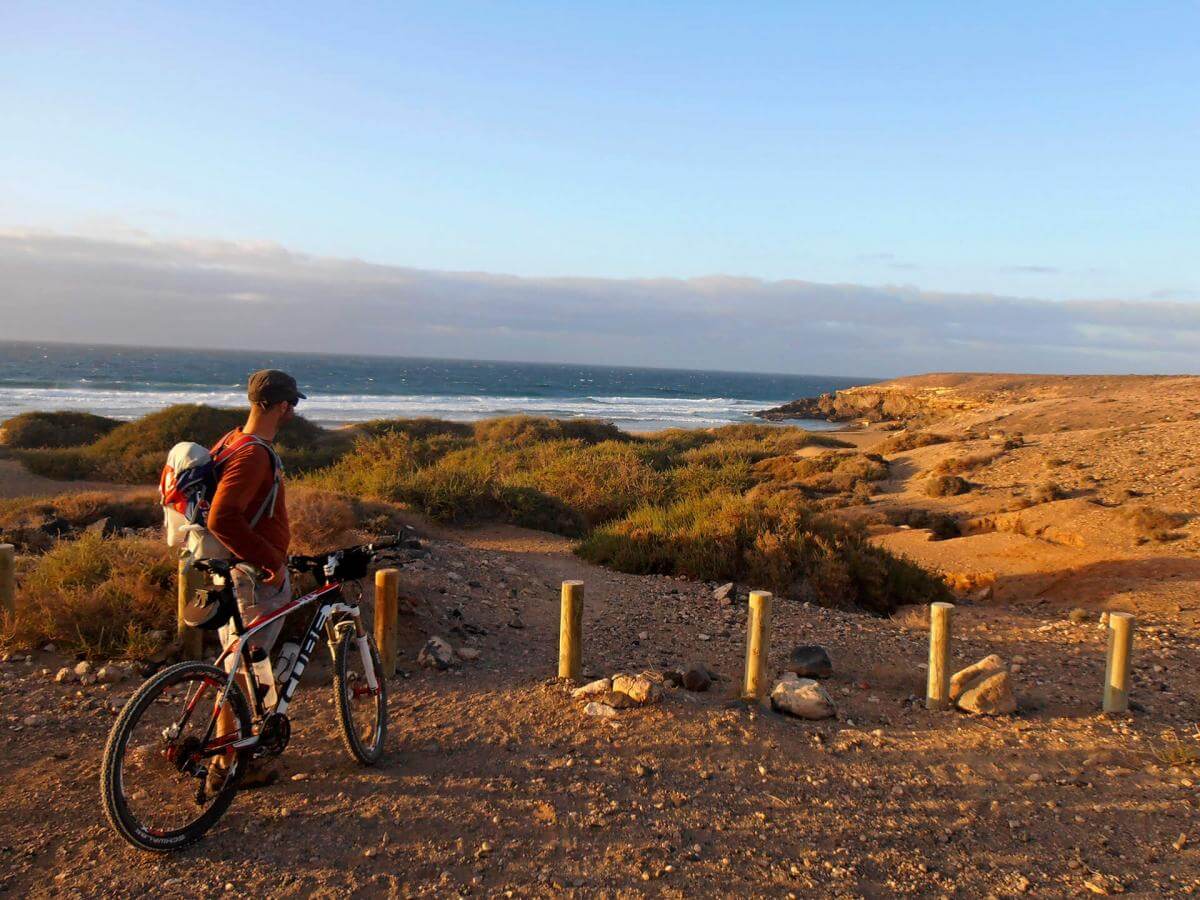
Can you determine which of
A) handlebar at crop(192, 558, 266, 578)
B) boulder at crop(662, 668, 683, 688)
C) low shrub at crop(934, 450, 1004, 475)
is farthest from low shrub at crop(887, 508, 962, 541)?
handlebar at crop(192, 558, 266, 578)

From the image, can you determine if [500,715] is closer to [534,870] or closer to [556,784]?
[556,784]

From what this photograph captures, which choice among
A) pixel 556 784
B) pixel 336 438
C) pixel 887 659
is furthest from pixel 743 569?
pixel 336 438

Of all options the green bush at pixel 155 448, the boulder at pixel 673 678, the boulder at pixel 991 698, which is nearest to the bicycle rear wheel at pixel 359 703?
the boulder at pixel 673 678

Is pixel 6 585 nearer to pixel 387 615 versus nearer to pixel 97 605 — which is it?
pixel 97 605

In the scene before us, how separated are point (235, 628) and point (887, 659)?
544 centimetres

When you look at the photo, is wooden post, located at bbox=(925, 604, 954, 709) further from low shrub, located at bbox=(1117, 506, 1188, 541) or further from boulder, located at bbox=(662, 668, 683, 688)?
low shrub, located at bbox=(1117, 506, 1188, 541)

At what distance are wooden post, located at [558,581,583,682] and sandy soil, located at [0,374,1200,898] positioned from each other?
25 centimetres

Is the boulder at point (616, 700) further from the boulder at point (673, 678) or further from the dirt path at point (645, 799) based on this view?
the boulder at point (673, 678)

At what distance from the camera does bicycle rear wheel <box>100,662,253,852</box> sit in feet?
10.8

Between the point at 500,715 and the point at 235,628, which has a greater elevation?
the point at 235,628

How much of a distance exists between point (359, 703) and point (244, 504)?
5.61 feet

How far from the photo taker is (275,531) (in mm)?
3709

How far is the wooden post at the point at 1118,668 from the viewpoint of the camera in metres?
5.73

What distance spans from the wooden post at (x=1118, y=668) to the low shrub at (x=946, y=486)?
12.5m
